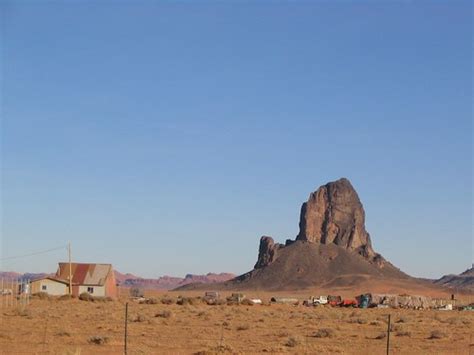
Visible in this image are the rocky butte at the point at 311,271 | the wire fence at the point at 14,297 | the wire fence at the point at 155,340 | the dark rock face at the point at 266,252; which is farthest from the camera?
the dark rock face at the point at 266,252

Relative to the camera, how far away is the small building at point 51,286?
276 ft

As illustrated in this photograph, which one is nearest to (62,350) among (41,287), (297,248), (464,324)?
(464,324)

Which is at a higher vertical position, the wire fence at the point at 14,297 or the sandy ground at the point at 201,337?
the wire fence at the point at 14,297

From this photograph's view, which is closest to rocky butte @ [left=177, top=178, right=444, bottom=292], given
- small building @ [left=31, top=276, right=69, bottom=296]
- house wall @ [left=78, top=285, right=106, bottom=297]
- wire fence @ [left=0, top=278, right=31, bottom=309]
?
house wall @ [left=78, top=285, right=106, bottom=297]

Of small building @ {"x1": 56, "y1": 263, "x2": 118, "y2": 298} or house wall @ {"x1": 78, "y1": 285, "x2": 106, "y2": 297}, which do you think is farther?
small building @ {"x1": 56, "y1": 263, "x2": 118, "y2": 298}

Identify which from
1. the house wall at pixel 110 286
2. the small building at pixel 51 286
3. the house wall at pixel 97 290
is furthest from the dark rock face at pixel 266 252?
the small building at pixel 51 286

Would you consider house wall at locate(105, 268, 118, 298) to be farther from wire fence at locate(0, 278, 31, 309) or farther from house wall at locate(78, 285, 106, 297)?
wire fence at locate(0, 278, 31, 309)

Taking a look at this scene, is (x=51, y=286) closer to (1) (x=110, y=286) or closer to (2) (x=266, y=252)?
(1) (x=110, y=286)

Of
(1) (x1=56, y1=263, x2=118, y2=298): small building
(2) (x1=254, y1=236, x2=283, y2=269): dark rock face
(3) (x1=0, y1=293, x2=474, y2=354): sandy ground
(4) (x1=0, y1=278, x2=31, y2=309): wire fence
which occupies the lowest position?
(3) (x1=0, y1=293, x2=474, y2=354): sandy ground

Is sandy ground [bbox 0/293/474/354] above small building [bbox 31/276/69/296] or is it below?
below

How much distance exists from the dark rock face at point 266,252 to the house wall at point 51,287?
110m

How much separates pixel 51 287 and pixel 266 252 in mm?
114168

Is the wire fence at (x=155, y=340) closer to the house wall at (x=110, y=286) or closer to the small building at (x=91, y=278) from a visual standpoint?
the small building at (x=91, y=278)

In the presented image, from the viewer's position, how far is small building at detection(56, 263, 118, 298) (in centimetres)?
8688
